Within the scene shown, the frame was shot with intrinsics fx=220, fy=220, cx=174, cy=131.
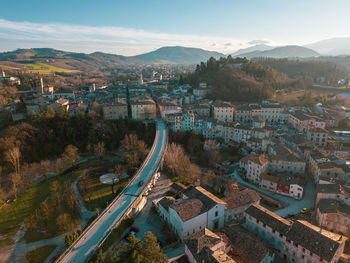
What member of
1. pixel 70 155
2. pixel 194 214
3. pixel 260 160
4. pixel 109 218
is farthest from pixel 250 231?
pixel 70 155

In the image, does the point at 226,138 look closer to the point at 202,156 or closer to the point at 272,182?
the point at 202,156

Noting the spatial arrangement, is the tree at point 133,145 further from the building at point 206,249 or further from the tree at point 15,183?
the building at point 206,249

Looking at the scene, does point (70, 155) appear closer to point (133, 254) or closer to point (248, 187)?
point (133, 254)

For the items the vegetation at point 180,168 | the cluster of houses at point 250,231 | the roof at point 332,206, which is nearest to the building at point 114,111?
the vegetation at point 180,168

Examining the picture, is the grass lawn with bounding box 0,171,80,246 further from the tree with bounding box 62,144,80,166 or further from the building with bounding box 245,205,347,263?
the building with bounding box 245,205,347,263

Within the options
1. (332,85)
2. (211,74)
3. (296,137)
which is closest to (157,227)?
(296,137)

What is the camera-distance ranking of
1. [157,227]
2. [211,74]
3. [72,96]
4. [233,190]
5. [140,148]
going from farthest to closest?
[211,74]
[72,96]
[140,148]
[233,190]
[157,227]
